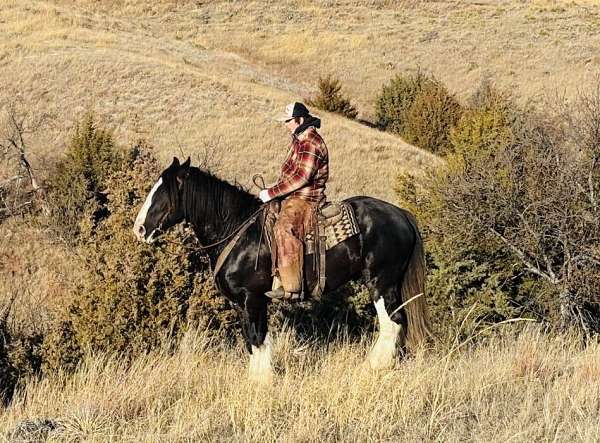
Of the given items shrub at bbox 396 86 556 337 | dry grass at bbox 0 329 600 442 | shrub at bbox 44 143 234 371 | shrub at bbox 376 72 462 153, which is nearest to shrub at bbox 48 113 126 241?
shrub at bbox 44 143 234 371


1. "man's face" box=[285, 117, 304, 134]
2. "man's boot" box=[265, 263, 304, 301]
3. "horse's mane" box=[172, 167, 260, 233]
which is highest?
"man's face" box=[285, 117, 304, 134]

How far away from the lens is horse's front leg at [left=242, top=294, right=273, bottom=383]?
6562mm

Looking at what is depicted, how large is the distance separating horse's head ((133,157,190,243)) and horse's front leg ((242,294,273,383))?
112 centimetres

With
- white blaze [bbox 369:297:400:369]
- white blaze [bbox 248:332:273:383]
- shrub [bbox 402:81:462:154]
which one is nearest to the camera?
white blaze [bbox 248:332:273:383]

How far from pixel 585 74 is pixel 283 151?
27.7 meters

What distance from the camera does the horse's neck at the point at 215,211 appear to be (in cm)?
701

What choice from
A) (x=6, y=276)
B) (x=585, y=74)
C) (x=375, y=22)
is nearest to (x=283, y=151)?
(x=6, y=276)

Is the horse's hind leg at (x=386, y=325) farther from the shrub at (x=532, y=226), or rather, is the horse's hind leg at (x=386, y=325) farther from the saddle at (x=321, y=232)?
the shrub at (x=532, y=226)

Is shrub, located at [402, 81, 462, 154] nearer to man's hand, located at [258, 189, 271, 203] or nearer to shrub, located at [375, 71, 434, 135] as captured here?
shrub, located at [375, 71, 434, 135]

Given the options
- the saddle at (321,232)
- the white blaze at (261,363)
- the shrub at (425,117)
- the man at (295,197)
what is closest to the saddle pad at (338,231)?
the saddle at (321,232)

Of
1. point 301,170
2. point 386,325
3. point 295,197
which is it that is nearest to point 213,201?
point 295,197

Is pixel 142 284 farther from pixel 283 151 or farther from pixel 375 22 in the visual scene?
pixel 375 22

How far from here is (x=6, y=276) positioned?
1489 centimetres

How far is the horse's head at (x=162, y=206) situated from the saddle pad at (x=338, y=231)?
1.36 metres
